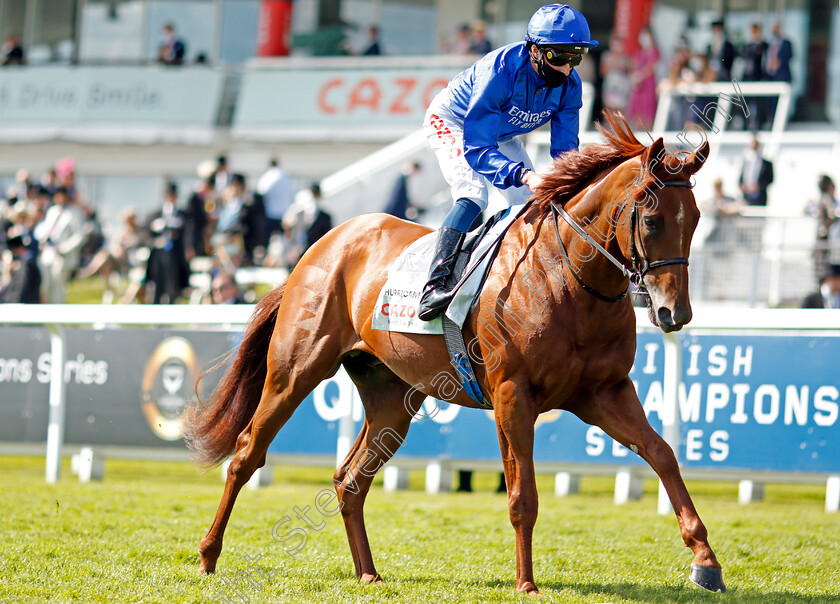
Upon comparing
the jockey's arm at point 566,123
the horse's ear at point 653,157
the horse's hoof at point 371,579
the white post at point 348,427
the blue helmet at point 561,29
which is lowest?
the white post at point 348,427

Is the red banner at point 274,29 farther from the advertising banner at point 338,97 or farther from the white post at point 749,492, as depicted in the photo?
the white post at point 749,492

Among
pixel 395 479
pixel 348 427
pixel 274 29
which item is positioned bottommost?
pixel 395 479

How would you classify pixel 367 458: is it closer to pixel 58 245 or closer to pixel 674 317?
pixel 674 317

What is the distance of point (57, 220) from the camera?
13.9 m

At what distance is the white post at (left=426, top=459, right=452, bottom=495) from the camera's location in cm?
779

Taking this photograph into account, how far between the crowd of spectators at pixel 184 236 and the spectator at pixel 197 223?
0.01 m

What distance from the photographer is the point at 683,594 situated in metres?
4.21

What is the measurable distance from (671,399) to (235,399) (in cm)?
289

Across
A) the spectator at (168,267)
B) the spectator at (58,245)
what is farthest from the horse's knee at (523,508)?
the spectator at (58,245)

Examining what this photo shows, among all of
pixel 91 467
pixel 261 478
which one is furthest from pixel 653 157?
pixel 91 467

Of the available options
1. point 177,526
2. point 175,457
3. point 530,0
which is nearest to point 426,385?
point 177,526

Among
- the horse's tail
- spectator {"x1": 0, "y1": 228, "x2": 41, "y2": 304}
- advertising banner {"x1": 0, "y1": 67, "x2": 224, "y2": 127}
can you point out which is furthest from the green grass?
advertising banner {"x1": 0, "y1": 67, "x2": 224, "y2": 127}

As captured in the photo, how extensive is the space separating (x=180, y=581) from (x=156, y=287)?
8.30m

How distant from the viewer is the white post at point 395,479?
8.05 m
